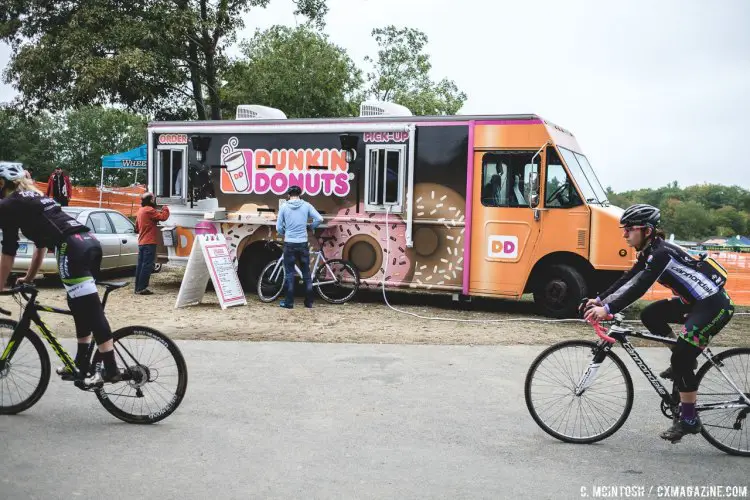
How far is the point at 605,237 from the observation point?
10.5 meters

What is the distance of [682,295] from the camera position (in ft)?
15.9

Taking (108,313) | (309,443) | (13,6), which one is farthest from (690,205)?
(309,443)

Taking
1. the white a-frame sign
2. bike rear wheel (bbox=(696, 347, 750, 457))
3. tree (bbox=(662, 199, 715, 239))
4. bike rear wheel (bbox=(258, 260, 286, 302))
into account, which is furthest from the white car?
tree (bbox=(662, 199, 715, 239))

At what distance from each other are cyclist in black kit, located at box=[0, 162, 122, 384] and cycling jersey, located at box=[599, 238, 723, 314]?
355cm

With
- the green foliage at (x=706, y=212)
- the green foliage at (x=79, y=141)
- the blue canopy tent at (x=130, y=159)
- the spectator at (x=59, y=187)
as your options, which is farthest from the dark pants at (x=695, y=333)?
the green foliage at (x=79, y=141)

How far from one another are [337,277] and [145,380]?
6.92 meters

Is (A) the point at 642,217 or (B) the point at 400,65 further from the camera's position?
A: (B) the point at 400,65

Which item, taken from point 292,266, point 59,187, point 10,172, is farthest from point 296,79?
point 10,172

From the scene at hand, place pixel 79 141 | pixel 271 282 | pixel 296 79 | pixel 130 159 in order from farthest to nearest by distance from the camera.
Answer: pixel 79 141 → pixel 296 79 → pixel 130 159 → pixel 271 282

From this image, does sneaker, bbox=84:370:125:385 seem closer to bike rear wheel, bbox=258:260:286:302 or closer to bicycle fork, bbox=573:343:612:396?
bicycle fork, bbox=573:343:612:396

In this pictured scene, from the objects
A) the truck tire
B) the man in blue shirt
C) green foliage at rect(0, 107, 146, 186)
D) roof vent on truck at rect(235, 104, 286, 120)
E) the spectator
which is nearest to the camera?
the truck tire

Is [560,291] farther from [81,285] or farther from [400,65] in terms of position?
[400,65]

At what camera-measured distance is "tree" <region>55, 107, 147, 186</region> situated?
277ft

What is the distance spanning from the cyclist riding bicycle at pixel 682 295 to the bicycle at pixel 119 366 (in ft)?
9.99
